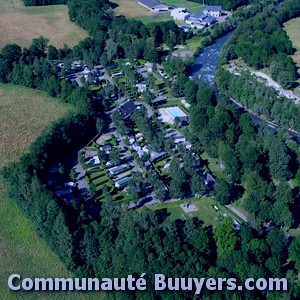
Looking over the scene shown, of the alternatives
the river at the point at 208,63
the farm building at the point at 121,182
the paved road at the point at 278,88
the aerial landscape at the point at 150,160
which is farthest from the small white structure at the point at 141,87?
the farm building at the point at 121,182

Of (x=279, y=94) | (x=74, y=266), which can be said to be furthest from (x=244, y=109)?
(x=74, y=266)

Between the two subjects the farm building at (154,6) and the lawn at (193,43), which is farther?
the farm building at (154,6)

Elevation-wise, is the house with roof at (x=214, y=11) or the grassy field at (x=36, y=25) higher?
the house with roof at (x=214, y=11)

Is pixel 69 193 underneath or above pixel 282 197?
underneath

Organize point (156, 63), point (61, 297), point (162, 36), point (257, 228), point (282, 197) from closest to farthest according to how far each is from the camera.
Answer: point (61, 297) < point (257, 228) < point (282, 197) < point (156, 63) < point (162, 36)

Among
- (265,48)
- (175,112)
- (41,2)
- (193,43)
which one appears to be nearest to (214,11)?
(193,43)

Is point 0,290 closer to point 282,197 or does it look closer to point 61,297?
point 61,297

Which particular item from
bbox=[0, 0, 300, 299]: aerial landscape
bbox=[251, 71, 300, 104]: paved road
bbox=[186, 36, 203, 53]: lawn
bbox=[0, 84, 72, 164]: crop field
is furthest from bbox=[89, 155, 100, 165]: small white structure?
bbox=[186, 36, 203, 53]: lawn

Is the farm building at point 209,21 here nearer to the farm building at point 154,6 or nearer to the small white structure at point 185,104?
the farm building at point 154,6
